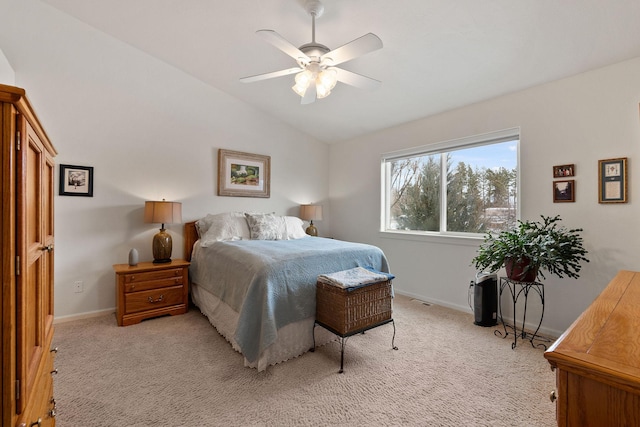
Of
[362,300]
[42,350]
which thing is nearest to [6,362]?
[42,350]

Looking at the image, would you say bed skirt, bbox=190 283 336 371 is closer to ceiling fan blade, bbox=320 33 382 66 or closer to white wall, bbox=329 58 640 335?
white wall, bbox=329 58 640 335

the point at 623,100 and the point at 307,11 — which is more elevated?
the point at 307,11

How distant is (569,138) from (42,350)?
380 centimetres

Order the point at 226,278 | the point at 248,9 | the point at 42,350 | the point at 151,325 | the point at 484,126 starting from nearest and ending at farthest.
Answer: the point at 42,350
the point at 248,9
the point at 226,278
the point at 151,325
the point at 484,126

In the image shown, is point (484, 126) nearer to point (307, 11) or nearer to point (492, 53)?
point (492, 53)

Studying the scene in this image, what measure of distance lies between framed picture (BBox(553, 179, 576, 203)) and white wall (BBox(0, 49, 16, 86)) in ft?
16.3

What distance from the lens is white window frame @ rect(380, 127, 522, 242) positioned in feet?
9.96

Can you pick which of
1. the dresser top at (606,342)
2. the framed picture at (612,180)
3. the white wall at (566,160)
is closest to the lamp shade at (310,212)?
the white wall at (566,160)

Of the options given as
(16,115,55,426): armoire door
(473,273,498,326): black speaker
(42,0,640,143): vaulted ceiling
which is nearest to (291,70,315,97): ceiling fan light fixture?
(42,0,640,143): vaulted ceiling

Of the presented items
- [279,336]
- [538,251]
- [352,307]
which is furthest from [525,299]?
[279,336]

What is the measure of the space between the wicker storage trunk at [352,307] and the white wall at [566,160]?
140 cm

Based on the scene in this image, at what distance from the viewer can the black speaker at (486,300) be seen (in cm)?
292

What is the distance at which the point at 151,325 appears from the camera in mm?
2959

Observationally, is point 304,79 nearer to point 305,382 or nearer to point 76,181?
point 305,382
